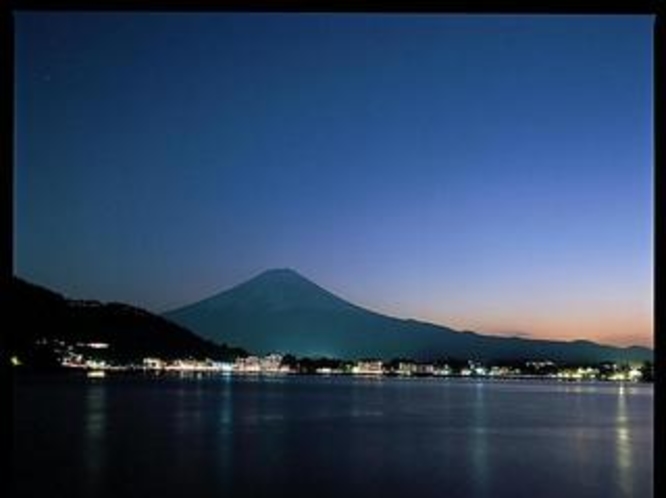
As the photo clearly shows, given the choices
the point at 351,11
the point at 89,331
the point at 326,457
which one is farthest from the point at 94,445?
the point at 89,331

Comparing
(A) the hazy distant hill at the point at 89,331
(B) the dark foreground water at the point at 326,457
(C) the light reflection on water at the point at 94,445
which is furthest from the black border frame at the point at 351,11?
(A) the hazy distant hill at the point at 89,331

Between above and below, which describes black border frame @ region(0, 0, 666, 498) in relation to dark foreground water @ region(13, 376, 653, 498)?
above

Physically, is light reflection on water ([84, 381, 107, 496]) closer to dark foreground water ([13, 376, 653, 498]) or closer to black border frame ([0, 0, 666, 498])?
dark foreground water ([13, 376, 653, 498])

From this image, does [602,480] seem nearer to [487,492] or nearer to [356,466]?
[487,492]

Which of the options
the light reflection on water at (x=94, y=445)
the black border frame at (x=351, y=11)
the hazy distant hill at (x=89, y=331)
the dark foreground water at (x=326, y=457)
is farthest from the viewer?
the hazy distant hill at (x=89, y=331)

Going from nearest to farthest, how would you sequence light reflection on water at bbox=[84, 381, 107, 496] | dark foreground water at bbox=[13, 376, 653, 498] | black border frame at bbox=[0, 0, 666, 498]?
black border frame at bbox=[0, 0, 666, 498], dark foreground water at bbox=[13, 376, 653, 498], light reflection on water at bbox=[84, 381, 107, 496]

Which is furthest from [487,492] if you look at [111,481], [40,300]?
[40,300]

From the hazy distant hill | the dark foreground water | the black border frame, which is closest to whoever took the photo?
the black border frame

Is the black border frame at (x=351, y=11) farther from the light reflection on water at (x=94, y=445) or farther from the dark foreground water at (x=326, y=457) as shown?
the light reflection on water at (x=94, y=445)

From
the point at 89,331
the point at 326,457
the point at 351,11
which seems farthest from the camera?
the point at 89,331

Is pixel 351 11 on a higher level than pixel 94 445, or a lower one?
higher

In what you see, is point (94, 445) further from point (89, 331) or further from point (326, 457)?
point (89, 331)

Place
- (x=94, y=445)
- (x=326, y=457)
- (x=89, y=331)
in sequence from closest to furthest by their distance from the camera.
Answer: (x=326, y=457) < (x=94, y=445) < (x=89, y=331)

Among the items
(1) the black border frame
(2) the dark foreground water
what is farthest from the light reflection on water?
(1) the black border frame
